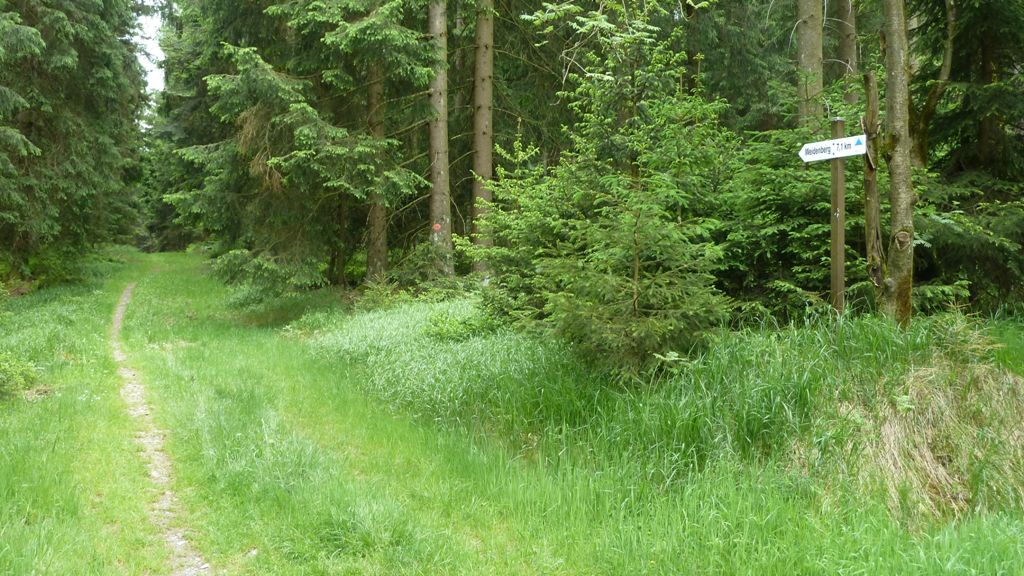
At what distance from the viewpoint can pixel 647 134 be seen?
702 cm

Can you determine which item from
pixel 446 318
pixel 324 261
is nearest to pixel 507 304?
pixel 446 318

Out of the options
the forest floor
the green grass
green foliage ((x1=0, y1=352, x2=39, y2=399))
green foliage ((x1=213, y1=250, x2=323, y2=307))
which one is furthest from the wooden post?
green foliage ((x1=213, y1=250, x2=323, y2=307))

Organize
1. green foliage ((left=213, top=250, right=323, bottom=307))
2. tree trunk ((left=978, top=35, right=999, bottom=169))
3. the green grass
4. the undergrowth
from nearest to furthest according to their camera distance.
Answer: the green grass
the undergrowth
tree trunk ((left=978, top=35, right=999, bottom=169))
green foliage ((left=213, top=250, right=323, bottom=307))

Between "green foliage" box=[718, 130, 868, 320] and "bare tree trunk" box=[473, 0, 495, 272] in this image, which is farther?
"bare tree trunk" box=[473, 0, 495, 272]

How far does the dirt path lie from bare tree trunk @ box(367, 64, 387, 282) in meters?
6.27

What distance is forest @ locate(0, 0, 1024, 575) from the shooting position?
403 centimetres

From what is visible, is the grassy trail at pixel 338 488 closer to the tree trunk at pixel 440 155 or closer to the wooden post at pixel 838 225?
Answer: the wooden post at pixel 838 225

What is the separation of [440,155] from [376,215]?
2.03 m

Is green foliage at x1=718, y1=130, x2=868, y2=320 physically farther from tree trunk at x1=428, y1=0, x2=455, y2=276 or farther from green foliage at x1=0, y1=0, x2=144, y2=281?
green foliage at x1=0, y1=0, x2=144, y2=281

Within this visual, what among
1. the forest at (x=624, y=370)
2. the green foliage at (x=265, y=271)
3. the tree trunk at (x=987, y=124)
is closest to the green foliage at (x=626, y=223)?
the forest at (x=624, y=370)

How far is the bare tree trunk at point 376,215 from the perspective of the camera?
14.6 metres

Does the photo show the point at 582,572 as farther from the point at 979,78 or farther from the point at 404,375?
the point at 979,78

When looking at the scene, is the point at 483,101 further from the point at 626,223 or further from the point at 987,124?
the point at 626,223

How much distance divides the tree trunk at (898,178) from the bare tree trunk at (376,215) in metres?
10.6
